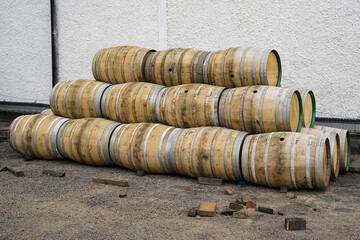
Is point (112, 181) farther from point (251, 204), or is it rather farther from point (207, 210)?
point (251, 204)

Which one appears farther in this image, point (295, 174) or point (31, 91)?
point (31, 91)

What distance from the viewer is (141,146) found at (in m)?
5.40

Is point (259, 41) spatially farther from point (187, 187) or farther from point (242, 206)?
point (242, 206)

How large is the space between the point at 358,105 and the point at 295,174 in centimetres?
259

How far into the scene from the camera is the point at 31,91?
9.85 meters

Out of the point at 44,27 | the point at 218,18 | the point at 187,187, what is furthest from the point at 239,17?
the point at 44,27

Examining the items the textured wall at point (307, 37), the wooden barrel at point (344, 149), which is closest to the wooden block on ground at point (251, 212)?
the wooden barrel at point (344, 149)

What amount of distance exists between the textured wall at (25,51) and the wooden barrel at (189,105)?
15.9 feet

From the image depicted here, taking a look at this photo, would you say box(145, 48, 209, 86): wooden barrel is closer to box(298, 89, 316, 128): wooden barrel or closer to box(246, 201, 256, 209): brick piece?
box(298, 89, 316, 128): wooden barrel

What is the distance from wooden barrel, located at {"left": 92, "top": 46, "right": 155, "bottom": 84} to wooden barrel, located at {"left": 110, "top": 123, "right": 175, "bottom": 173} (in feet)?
2.83

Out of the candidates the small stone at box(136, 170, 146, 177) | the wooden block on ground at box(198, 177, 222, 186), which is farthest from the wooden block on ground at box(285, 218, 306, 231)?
the small stone at box(136, 170, 146, 177)

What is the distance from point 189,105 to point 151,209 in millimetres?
1710

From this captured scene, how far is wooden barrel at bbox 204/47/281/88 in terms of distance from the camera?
17.2ft

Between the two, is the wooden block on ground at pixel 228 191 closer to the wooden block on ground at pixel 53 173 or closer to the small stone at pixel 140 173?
the small stone at pixel 140 173
